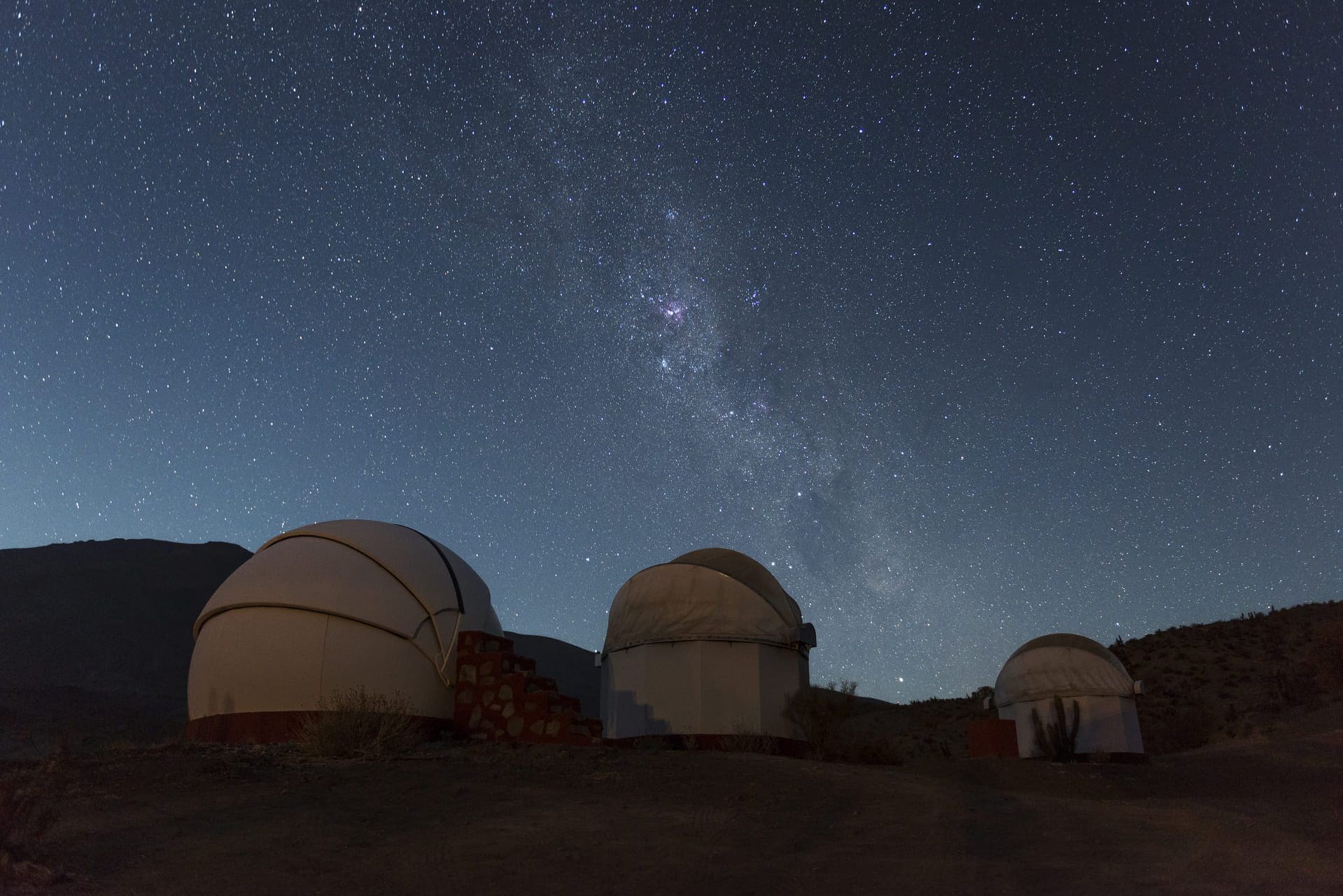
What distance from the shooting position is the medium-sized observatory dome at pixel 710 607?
16.1m

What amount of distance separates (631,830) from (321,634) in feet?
21.0

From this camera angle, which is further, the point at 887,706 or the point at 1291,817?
the point at 887,706

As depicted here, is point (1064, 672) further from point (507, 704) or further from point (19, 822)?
point (19, 822)

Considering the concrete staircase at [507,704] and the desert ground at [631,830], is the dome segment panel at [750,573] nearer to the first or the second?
the concrete staircase at [507,704]

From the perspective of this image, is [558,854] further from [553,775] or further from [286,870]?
[553,775]

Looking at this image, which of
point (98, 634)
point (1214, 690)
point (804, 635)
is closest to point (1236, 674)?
→ point (1214, 690)

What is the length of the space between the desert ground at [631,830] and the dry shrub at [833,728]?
3.43 metres

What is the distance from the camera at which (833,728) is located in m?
14.9

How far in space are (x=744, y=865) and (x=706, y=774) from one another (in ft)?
11.3

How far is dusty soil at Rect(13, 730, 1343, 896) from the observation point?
5453mm

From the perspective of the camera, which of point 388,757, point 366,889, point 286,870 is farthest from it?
point 388,757

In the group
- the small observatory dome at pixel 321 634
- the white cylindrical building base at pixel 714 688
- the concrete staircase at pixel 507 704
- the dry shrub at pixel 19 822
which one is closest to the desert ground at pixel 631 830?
the dry shrub at pixel 19 822

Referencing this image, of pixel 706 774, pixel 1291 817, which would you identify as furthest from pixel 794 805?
pixel 1291 817

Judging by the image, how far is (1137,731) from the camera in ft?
66.2
